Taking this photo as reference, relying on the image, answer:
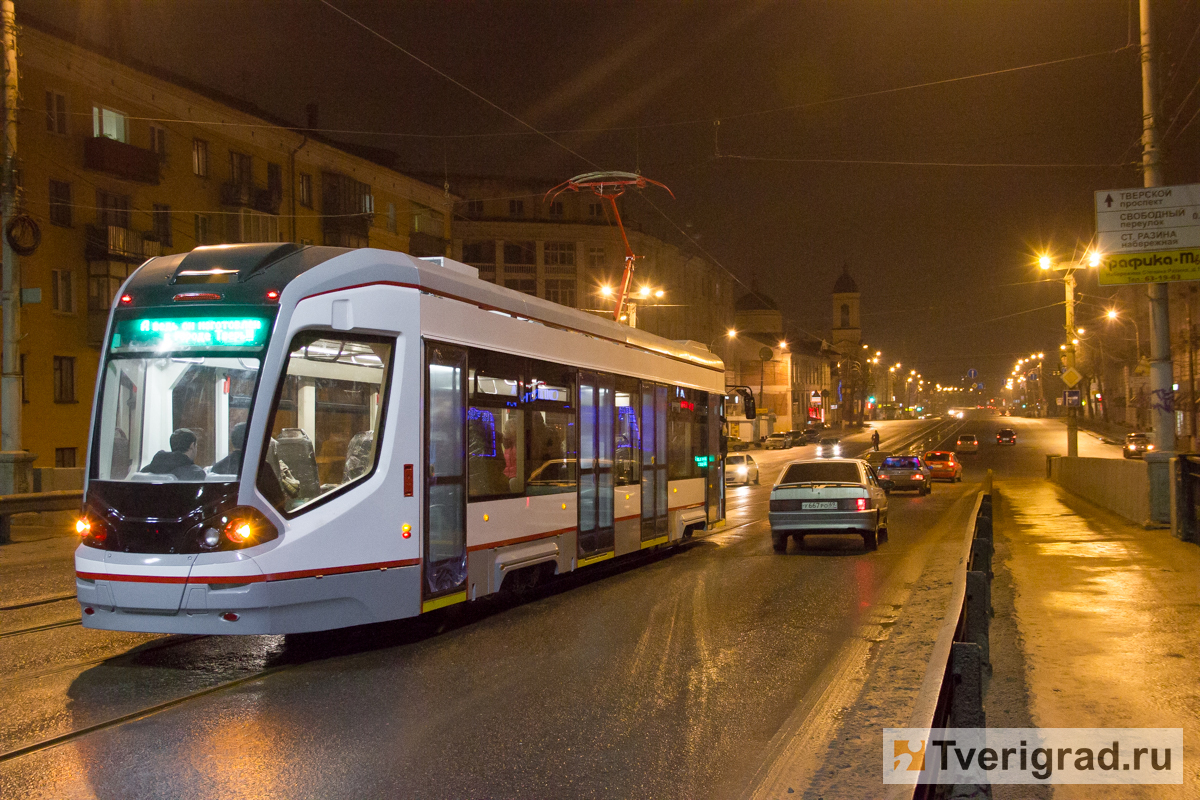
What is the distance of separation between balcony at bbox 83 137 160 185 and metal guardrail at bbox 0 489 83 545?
52.4 ft

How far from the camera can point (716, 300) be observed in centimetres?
9681

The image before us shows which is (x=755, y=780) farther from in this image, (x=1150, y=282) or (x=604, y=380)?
(x=1150, y=282)

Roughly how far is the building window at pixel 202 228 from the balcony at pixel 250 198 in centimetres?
85

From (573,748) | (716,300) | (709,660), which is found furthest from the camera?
(716,300)

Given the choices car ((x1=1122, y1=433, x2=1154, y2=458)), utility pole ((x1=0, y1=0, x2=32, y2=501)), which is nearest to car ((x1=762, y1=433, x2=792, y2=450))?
car ((x1=1122, y1=433, x2=1154, y2=458))

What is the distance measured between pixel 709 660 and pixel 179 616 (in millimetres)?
4081

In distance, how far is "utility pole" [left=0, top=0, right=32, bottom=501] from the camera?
17.9m

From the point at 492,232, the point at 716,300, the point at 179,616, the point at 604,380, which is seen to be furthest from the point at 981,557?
the point at 716,300

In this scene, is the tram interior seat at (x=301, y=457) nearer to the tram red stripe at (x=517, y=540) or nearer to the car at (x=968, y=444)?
the tram red stripe at (x=517, y=540)

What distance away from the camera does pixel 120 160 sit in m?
31.7

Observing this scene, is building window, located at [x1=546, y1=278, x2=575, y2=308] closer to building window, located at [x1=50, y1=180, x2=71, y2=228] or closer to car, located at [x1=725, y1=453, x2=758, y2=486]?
car, located at [x1=725, y1=453, x2=758, y2=486]

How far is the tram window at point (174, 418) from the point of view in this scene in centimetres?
764

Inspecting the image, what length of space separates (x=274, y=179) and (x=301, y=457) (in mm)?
34290

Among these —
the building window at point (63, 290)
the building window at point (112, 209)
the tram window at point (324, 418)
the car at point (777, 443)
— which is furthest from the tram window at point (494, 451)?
the car at point (777, 443)
